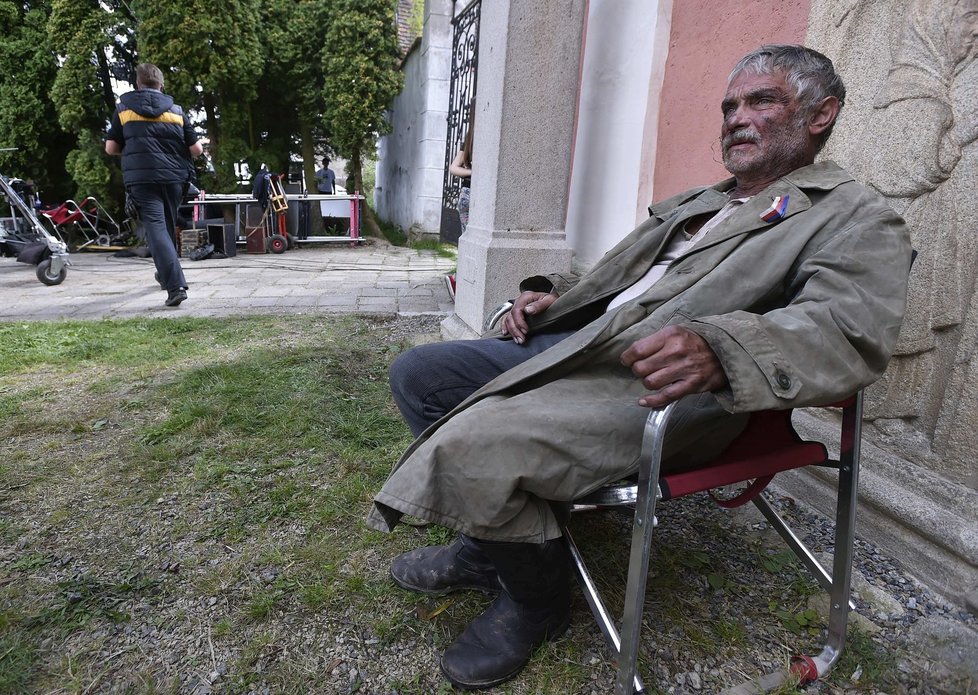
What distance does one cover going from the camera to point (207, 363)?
381 centimetres

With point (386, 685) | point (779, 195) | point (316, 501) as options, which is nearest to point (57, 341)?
point (316, 501)

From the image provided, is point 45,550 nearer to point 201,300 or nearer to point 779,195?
point 779,195

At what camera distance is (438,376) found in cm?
178

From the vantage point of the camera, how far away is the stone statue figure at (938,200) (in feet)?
5.88

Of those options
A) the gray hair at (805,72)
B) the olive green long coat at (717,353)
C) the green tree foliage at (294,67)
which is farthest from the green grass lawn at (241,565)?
the green tree foliage at (294,67)

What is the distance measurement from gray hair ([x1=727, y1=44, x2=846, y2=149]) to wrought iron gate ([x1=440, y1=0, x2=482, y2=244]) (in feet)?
22.6

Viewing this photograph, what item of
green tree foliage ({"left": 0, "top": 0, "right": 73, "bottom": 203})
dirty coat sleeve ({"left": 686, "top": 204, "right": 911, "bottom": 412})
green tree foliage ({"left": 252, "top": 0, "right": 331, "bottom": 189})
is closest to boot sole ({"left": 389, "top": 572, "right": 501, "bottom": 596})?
dirty coat sleeve ({"left": 686, "top": 204, "right": 911, "bottom": 412})

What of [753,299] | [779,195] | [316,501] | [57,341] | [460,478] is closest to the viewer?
[460,478]

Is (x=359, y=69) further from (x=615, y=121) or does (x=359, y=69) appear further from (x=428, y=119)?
(x=615, y=121)

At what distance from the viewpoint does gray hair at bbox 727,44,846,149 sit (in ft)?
5.35

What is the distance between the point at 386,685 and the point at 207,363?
2.79 m

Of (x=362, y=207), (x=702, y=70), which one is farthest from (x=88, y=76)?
(x=702, y=70)

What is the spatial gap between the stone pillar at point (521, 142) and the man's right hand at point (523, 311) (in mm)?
1733

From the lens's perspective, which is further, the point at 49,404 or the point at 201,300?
the point at 201,300
